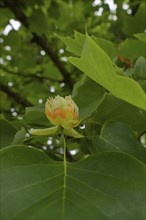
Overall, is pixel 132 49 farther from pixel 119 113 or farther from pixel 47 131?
pixel 47 131

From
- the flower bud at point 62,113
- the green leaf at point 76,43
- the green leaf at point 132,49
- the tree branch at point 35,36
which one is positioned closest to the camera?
the flower bud at point 62,113

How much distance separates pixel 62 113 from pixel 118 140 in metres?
0.12

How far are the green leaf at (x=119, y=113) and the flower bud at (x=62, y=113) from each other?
0.34 feet

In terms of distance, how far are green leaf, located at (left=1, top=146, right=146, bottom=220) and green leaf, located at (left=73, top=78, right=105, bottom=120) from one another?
128 millimetres

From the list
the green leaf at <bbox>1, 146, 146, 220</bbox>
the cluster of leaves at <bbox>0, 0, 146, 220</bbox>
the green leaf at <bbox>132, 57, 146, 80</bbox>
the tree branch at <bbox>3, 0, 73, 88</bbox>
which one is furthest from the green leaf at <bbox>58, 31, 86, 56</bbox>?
the tree branch at <bbox>3, 0, 73, 88</bbox>

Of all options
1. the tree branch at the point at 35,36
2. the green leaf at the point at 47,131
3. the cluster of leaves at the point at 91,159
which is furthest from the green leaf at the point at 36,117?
the tree branch at the point at 35,36

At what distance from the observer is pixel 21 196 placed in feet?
1.95

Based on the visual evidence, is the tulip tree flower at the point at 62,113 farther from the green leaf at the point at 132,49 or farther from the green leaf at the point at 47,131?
the green leaf at the point at 132,49

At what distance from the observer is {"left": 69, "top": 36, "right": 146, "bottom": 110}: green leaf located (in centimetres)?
50

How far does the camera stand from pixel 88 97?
80 centimetres

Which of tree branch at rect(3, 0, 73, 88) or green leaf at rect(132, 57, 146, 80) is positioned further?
tree branch at rect(3, 0, 73, 88)

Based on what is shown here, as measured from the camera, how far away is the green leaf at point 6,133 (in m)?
0.84

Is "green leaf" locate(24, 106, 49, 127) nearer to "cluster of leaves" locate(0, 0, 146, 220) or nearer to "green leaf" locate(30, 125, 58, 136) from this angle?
"cluster of leaves" locate(0, 0, 146, 220)

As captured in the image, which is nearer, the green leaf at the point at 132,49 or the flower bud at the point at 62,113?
the flower bud at the point at 62,113
